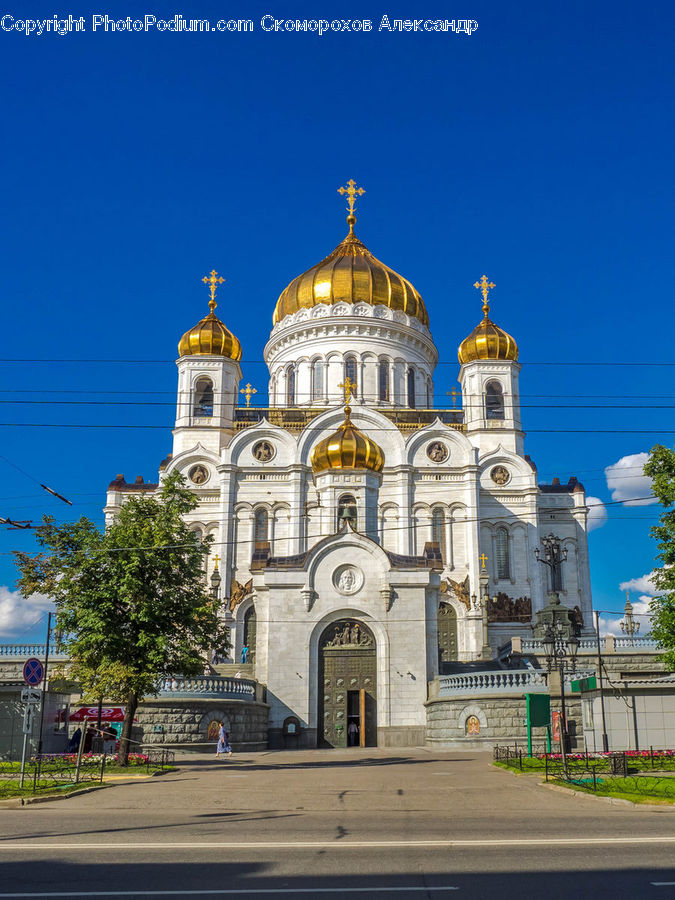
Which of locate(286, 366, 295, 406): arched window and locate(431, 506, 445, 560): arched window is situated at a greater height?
locate(286, 366, 295, 406): arched window

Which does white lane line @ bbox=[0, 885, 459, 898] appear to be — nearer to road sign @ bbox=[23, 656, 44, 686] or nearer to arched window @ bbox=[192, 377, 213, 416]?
road sign @ bbox=[23, 656, 44, 686]

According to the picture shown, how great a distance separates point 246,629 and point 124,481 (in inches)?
510

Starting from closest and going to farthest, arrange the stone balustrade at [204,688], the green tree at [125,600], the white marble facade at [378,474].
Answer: the green tree at [125,600], the stone balustrade at [204,688], the white marble facade at [378,474]

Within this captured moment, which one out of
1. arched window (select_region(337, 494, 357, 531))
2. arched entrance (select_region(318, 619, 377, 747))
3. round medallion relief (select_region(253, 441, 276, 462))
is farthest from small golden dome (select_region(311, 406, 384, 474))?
round medallion relief (select_region(253, 441, 276, 462))

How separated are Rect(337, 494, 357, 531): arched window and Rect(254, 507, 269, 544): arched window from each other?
34.7ft

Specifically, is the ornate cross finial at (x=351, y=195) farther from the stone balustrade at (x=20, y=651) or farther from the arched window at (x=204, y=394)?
the stone balustrade at (x=20, y=651)

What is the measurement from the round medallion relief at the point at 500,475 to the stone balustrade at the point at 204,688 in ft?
83.1

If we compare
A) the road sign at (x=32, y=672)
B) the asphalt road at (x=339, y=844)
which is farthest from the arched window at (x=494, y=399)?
the road sign at (x=32, y=672)

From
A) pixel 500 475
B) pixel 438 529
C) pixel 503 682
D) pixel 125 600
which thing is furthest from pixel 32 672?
pixel 500 475

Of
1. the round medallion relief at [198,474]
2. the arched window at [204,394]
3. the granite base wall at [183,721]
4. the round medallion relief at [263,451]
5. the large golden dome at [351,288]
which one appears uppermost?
the large golden dome at [351,288]

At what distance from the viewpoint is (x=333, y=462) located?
38.6 metres

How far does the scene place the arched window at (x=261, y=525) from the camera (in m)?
47.7

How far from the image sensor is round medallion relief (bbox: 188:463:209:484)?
1967 inches

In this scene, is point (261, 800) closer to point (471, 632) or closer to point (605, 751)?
point (605, 751)
